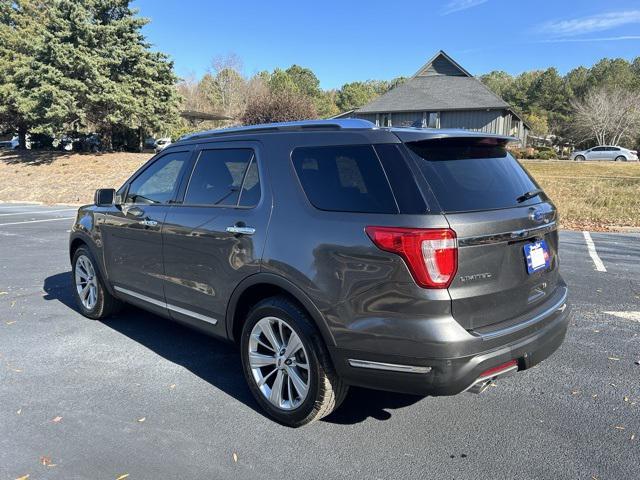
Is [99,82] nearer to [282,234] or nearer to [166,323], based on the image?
[166,323]

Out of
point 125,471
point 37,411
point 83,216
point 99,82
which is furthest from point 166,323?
point 99,82

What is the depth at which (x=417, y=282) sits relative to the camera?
2545mm

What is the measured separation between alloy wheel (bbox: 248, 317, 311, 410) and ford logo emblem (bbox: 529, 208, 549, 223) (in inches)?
61.6

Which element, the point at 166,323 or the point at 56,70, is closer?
Result: the point at 166,323

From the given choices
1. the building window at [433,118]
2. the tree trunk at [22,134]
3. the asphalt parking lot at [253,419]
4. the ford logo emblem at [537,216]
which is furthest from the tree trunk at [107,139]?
the ford logo emblem at [537,216]

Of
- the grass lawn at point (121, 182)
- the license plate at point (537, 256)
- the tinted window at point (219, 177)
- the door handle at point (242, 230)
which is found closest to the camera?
the license plate at point (537, 256)

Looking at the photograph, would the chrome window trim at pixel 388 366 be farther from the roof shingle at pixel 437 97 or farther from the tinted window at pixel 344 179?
the roof shingle at pixel 437 97

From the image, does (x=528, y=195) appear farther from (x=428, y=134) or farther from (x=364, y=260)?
(x=364, y=260)

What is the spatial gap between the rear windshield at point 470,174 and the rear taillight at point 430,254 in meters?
0.19

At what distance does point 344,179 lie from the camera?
292cm

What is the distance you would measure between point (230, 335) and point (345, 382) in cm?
103

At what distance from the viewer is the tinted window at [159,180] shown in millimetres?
4129

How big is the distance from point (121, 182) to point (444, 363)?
894 inches

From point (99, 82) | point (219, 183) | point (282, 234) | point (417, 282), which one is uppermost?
point (99, 82)
